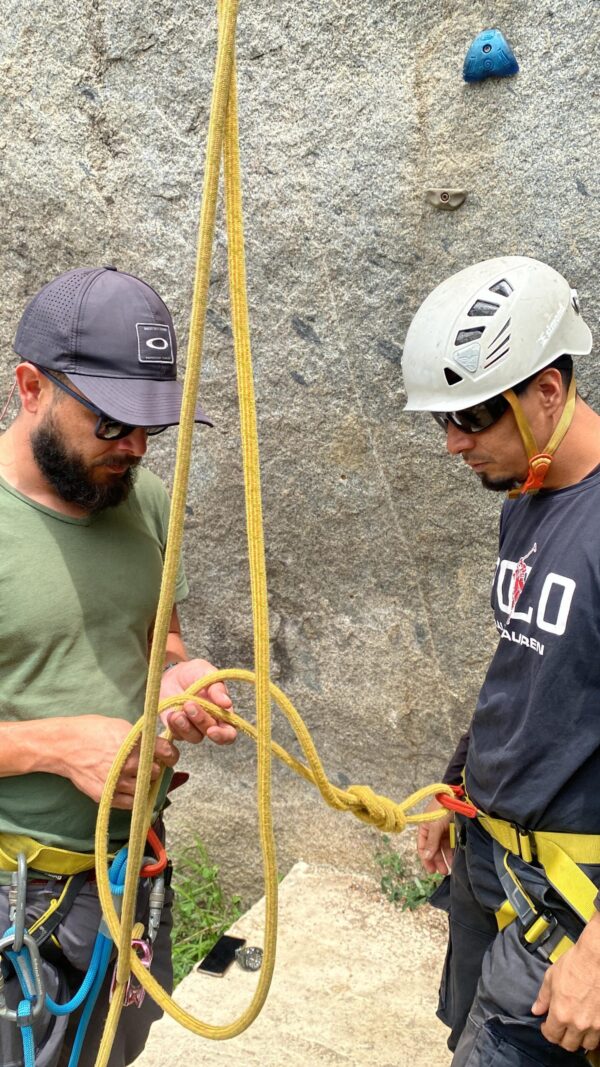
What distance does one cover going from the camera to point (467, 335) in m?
1.91

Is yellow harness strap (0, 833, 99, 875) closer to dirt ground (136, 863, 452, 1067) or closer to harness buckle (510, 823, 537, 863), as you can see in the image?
harness buckle (510, 823, 537, 863)

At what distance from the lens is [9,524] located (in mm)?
1907

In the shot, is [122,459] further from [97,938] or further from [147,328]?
[97,938]

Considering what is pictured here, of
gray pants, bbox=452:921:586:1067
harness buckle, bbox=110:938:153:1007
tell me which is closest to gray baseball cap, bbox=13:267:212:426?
harness buckle, bbox=110:938:153:1007

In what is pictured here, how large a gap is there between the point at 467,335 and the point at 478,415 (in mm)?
166

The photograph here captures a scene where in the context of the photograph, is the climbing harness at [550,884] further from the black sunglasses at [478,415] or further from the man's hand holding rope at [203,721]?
the black sunglasses at [478,415]

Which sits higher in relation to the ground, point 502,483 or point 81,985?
point 502,483

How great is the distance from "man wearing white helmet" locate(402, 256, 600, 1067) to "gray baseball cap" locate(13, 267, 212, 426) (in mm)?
552

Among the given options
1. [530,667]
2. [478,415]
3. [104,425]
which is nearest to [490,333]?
[478,415]

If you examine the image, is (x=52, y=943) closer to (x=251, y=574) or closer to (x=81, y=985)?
(x=81, y=985)

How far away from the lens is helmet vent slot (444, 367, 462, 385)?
75.4 inches

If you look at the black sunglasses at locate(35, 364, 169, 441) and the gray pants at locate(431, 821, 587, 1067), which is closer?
the gray pants at locate(431, 821, 587, 1067)

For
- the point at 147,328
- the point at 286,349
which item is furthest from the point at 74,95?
the point at 147,328

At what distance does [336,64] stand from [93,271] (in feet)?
4.32
